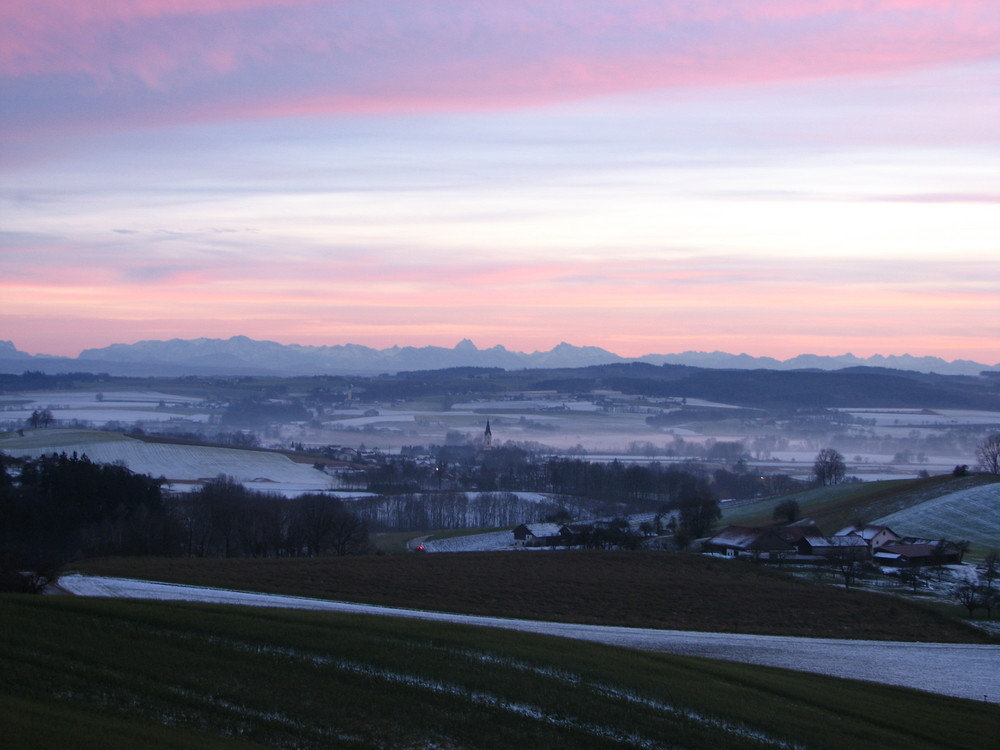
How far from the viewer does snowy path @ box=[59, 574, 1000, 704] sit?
62.7 ft

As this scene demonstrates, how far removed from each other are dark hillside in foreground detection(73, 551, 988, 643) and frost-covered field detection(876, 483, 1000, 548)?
47.7 feet

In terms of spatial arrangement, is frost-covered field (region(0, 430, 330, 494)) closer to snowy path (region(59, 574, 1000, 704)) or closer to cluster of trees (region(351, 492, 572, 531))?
cluster of trees (region(351, 492, 572, 531))

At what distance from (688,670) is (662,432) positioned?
129449mm

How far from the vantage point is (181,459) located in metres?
A: 76.2

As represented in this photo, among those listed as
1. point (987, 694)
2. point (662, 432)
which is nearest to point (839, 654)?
point (987, 694)

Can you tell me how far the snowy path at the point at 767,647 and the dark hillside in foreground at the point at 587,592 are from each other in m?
1.16

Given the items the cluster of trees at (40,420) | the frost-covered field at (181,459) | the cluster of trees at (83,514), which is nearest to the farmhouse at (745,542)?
the cluster of trees at (83,514)

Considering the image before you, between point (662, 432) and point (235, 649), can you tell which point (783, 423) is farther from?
point (235, 649)

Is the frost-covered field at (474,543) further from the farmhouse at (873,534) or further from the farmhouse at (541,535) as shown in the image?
the farmhouse at (873,534)

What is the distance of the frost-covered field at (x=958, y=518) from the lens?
4359 centimetres

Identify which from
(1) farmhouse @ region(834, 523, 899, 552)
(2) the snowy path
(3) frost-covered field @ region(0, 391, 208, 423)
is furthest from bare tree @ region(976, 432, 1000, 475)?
(3) frost-covered field @ region(0, 391, 208, 423)

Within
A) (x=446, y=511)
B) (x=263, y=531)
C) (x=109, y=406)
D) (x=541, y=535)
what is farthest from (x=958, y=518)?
(x=109, y=406)

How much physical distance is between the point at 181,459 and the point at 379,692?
6847 centimetres

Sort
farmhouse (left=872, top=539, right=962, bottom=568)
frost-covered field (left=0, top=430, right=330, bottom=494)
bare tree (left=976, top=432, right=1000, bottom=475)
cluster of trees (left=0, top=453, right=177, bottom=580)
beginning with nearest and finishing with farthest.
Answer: farmhouse (left=872, top=539, right=962, bottom=568)
cluster of trees (left=0, top=453, right=177, bottom=580)
bare tree (left=976, top=432, right=1000, bottom=475)
frost-covered field (left=0, top=430, right=330, bottom=494)
